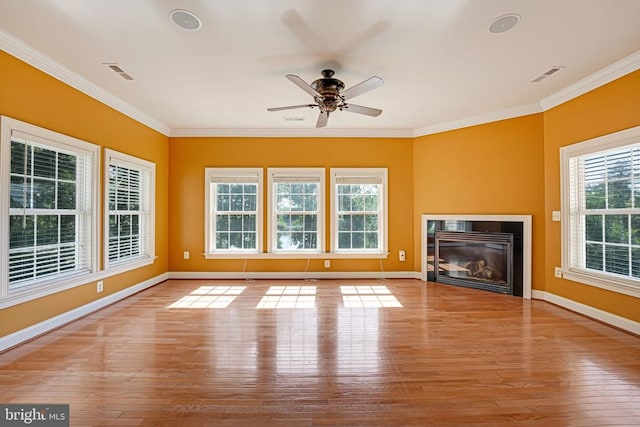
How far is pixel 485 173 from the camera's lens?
4570 millimetres

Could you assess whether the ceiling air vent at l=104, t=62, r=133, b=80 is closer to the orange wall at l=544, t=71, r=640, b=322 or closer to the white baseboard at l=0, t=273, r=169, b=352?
the white baseboard at l=0, t=273, r=169, b=352

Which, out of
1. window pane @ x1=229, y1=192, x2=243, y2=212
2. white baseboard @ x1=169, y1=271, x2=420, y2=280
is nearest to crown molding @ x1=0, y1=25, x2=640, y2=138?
window pane @ x1=229, y1=192, x2=243, y2=212

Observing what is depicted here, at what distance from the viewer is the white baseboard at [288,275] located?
5.30m

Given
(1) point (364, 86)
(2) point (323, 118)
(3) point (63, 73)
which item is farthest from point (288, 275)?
(3) point (63, 73)

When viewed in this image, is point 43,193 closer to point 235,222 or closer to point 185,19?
point 185,19

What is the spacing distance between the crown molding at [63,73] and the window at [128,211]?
66 centimetres

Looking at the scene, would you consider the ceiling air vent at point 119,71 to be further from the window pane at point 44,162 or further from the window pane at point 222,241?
the window pane at point 222,241

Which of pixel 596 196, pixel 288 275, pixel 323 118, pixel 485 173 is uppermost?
pixel 323 118

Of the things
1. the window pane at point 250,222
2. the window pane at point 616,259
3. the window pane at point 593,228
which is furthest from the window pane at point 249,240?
the window pane at point 616,259

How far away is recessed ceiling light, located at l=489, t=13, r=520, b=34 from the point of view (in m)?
2.27

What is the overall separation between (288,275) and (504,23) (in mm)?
4500

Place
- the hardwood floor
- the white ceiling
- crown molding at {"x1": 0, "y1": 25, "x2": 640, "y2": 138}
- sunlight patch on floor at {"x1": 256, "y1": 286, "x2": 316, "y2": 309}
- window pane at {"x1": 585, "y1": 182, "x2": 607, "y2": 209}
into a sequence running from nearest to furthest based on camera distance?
the hardwood floor → the white ceiling → crown molding at {"x1": 0, "y1": 25, "x2": 640, "y2": 138} → window pane at {"x1": 585, "y1": 182, "x2": 607, "y2": 209} → sunlight patch on floor at {"x1": 256, "y1": 286, "x2": 316, "y2": 309}

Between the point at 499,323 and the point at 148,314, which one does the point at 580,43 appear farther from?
the point at 148,314

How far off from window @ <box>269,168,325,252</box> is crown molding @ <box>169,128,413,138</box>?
25.3 inches
